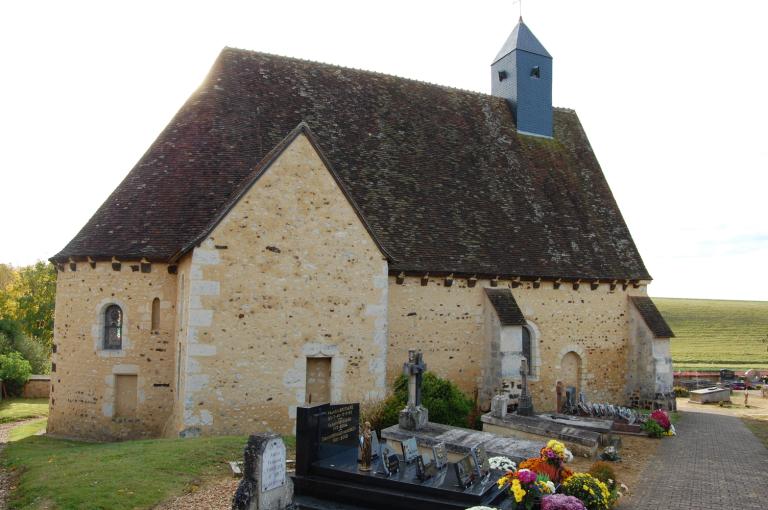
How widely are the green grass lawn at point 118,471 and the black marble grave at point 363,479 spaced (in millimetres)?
2311

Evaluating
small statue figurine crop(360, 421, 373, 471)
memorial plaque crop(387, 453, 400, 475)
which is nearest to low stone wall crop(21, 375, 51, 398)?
small statue figurine crop(360, 421, 373, 471)

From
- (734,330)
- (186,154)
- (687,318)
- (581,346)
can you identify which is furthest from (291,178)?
(687,318)

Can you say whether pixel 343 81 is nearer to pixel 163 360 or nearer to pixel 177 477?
pixel 163 360

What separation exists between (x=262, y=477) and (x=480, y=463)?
A: 11.6 ft

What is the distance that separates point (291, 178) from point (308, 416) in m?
6.95

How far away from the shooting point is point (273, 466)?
841 centimetres

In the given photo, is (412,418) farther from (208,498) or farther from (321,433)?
(208,498)

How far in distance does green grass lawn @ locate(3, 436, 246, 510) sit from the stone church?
1883mm

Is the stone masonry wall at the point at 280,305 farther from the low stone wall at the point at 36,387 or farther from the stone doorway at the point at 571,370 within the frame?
the low stone wall at the point at 36,387

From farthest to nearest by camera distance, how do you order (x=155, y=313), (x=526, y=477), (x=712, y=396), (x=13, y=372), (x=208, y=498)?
(x=712, y=396), (x=13, y=372), (x=155, y=313), (x=208, y=498), (x=526, y=477)

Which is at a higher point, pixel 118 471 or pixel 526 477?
pixel 526 477

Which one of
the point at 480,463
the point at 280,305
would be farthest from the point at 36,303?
the point at 480,463

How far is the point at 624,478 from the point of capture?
11.9 m

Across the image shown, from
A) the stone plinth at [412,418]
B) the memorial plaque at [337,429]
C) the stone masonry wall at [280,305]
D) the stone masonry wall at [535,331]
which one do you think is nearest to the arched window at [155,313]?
the stone masonry wall at [280,305]
